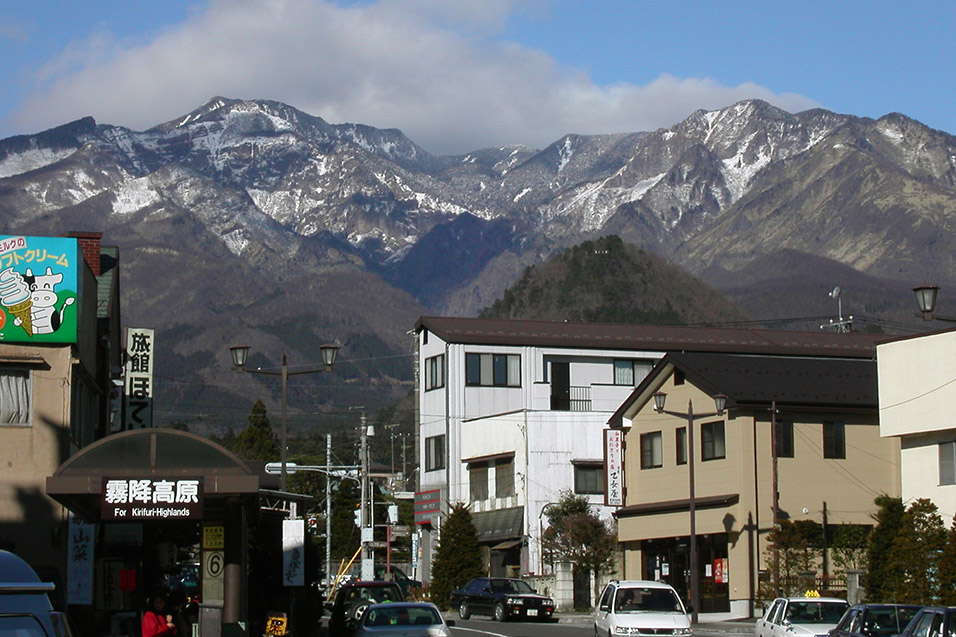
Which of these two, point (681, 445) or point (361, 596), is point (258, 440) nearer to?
point (681, 445)

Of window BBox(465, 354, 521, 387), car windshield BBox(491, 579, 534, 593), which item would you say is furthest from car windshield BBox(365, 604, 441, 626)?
window BBox(465, 354, 521, 387)

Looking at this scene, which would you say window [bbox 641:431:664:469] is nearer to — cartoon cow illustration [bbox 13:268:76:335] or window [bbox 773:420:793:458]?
window [bbox 773:420:793:458]

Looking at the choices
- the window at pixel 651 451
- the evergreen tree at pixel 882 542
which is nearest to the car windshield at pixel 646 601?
the evergreen tree at pixel 882 542

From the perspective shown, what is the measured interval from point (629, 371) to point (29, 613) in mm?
61809

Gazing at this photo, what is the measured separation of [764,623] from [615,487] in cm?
2713

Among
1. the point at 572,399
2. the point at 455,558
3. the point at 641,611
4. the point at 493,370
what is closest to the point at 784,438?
the point at 455,558

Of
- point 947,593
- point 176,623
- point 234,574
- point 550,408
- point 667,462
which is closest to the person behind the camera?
point 176,623

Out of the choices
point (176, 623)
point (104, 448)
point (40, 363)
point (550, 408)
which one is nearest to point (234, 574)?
point (176, 623)

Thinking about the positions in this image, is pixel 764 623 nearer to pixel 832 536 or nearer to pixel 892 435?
pixel 892 435

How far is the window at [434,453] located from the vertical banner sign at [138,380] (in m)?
23.4

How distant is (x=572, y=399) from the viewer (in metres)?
71.3

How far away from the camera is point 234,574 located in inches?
1042

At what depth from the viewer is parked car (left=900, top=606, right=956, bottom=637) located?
19.6m

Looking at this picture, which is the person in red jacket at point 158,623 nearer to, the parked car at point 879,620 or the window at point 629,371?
the parked car at point 879,620
